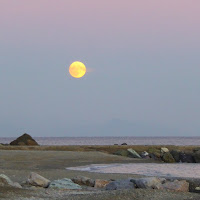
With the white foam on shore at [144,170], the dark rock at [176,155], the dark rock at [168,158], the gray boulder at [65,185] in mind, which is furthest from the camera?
the dark rock at [176,155]

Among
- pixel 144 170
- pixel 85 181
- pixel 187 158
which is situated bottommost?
pixel 144 170

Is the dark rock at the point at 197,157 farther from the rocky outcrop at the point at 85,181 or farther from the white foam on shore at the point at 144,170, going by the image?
the rocky outcrop at the point at 85,181

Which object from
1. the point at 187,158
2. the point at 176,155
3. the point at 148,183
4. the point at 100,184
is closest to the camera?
the point at 148,183

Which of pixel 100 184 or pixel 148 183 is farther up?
pixel 148 183

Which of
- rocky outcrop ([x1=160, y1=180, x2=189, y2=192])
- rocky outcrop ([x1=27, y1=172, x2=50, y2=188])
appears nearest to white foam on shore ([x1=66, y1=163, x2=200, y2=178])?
rocky outcrop ([x1=160, y1=180, x2=189, y2=192])

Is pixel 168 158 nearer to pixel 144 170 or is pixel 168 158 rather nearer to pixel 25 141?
pixel 144 170

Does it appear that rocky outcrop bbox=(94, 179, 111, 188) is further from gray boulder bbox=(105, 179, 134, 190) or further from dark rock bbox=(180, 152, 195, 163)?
dark rock bbox=(180, 152, 195, 163)

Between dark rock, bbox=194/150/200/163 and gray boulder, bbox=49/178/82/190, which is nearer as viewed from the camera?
gray boulder, bbox=49/178/82/190

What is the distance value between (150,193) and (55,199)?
2713 millimetres

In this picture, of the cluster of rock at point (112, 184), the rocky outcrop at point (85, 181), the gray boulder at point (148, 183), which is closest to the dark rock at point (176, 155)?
the cluster of rock at point (112, 184)

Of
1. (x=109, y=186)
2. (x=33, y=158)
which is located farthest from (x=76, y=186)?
(x=33, y=158)

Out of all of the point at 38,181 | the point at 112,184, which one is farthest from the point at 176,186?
the point at 38,181

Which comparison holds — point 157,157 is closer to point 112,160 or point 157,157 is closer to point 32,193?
point 112,160

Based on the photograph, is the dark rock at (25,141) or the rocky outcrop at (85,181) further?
the dark rock at (25,141)
